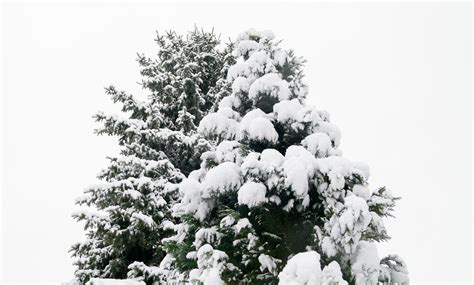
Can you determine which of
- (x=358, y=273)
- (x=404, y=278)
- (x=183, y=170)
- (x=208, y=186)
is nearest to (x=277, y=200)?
(x=208, y=186)

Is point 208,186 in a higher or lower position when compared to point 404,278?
higher

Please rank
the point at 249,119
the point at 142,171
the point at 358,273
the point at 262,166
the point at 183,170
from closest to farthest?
the point at 358,273 → the point at 262,166 → the point at 249,119 → the point at 142,171 → the point at 183,170

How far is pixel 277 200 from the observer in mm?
5844

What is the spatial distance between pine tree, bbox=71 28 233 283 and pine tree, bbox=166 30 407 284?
101 inches

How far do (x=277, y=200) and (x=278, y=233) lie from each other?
0.53 metres

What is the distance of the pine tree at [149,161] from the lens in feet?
28.7

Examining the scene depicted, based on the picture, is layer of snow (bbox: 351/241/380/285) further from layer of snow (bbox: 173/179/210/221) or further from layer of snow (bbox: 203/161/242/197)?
layer of snow (bbox: 173/179/210/221)

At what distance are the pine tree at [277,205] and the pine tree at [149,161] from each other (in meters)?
2.56

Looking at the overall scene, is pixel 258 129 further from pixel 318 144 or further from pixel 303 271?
pixel 303 271

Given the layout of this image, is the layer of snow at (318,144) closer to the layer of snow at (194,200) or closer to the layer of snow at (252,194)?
the layer of snow at (252,194)

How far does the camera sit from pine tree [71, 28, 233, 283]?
876cm

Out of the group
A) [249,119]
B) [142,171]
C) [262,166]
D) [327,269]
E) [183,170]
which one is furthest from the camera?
[183,170]

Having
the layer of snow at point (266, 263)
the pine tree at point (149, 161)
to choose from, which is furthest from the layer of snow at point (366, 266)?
the pine tree at point (149, 161)

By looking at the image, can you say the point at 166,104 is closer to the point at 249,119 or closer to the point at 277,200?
the point at 249,119
